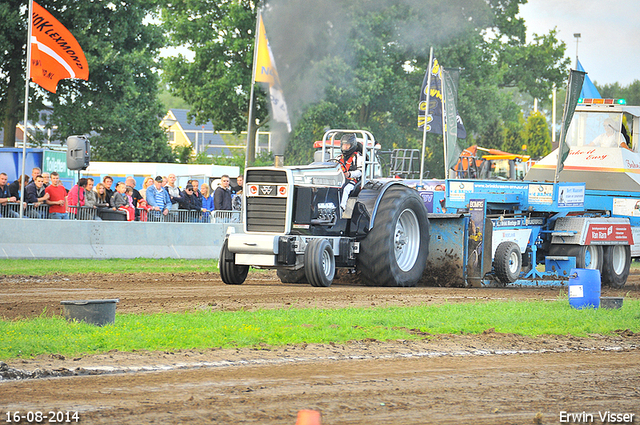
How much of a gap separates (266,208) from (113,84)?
73.7ft

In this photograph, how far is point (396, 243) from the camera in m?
13.1

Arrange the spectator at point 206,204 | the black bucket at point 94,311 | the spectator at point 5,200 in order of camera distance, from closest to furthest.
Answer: the black bucket at point 94,311
the spectator at point 5,200
the spectator at point 206,204

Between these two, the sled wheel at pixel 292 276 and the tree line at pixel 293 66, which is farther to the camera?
the tree line at pixel 293 66

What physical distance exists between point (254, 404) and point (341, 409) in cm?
54

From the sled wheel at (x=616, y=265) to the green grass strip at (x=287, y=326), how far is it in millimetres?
5662

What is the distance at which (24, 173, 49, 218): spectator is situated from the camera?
55.6 ft

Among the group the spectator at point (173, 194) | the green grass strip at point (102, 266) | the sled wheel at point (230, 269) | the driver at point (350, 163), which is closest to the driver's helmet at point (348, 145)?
the driver at point (350, 163)

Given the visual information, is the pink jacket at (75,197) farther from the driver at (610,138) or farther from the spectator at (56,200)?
the driver at (610,138)

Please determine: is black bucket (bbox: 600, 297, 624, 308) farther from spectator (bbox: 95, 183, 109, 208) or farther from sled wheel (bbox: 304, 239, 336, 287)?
spectator (bbox: 95, 183, 109, 208)

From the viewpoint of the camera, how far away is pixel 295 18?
33.4m

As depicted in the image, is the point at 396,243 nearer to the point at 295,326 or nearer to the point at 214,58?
the point at 295,326

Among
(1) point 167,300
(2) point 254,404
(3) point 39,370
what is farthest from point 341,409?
(1) point 167,300

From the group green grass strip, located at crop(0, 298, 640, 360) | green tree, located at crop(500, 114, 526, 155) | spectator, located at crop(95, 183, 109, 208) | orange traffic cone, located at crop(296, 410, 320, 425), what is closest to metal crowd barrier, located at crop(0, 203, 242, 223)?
spectator, located at crop(95, 183, 109, 208)

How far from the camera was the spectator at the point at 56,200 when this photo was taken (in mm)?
17078
